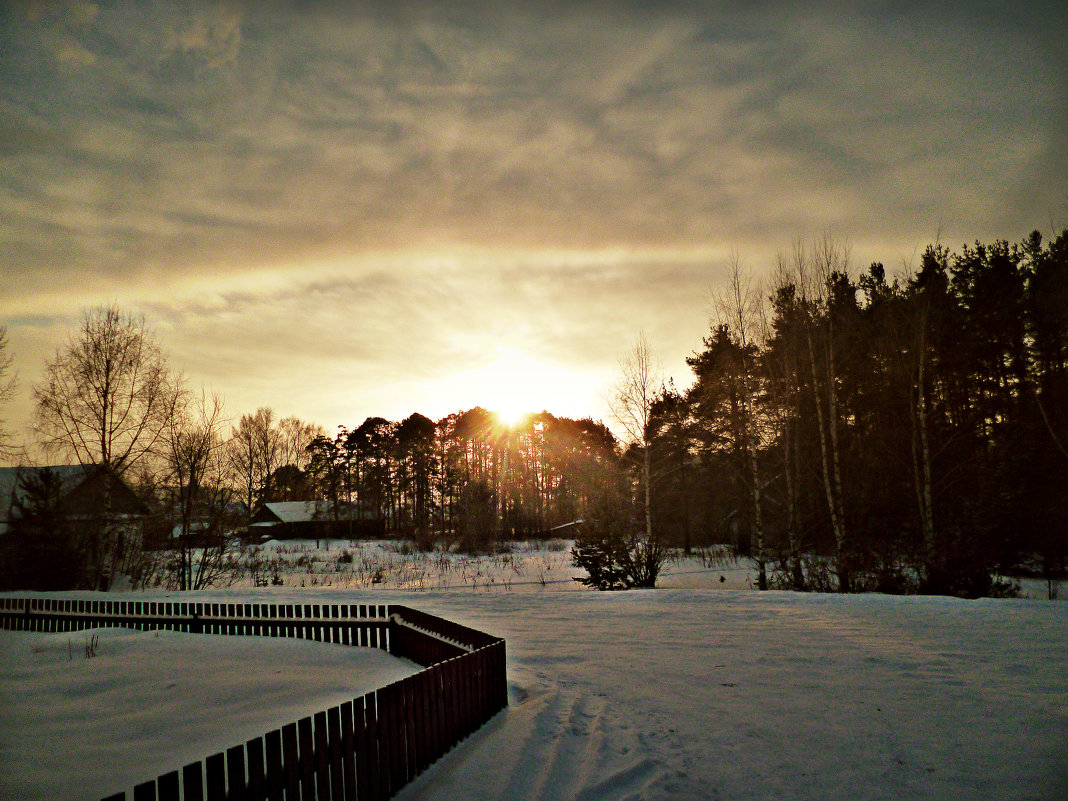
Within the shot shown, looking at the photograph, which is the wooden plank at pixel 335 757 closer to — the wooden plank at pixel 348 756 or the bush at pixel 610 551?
the wooden plank at pixel 348 756

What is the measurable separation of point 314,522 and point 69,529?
34163 mm

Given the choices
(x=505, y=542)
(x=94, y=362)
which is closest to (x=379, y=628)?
(x=94, y=362)

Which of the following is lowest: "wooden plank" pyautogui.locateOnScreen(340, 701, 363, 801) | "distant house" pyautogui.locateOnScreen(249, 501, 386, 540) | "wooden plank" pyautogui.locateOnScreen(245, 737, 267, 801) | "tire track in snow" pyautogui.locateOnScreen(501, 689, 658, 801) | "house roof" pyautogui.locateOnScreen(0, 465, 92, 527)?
"distant house" pyautogui.locateOnScreen(249, 501, 386, 540)

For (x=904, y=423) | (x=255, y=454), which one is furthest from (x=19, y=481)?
(x=904, y=423)

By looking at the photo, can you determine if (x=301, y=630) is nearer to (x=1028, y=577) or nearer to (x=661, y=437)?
(x=661, y=437)

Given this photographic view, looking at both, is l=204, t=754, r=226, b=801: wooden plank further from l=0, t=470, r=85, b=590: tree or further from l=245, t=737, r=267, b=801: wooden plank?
l=0, t=470, r=85, b=590: tree

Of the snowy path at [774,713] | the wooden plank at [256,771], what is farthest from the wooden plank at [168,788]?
the snowy path at [774,713]

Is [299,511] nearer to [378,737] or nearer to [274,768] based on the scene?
[378,737]

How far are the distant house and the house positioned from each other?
29.7 m

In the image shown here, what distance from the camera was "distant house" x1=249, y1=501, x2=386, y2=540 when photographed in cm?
5944

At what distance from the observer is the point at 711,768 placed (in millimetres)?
5238

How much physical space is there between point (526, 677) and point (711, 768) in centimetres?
378

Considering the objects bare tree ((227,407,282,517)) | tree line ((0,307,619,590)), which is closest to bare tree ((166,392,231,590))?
tree line ((0,307,619,590))

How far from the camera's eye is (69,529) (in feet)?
87.8
